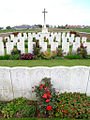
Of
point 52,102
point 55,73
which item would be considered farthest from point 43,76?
point 52,102

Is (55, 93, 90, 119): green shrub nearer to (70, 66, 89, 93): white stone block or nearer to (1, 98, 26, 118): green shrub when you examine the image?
(70, 66, 89, 93): white stone block

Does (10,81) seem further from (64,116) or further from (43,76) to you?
(64,116)

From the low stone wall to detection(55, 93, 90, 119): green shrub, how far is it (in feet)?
1.22

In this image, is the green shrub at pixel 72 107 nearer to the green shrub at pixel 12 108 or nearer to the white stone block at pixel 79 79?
the white stone block at pixel 79 79

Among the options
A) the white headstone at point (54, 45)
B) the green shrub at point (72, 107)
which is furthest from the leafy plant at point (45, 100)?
the white headstone at point (54, 45)

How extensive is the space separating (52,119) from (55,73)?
116cm

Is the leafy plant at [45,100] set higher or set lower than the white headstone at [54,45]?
lower

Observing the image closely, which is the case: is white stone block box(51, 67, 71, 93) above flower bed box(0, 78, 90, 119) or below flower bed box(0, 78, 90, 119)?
above

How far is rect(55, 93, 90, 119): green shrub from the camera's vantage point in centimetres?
280

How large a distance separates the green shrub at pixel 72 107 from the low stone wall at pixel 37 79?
0.37 metres

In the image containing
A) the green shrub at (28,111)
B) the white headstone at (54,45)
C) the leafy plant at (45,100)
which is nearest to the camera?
the leafy plant at (45,100)

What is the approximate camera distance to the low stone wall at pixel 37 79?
3.30 metres

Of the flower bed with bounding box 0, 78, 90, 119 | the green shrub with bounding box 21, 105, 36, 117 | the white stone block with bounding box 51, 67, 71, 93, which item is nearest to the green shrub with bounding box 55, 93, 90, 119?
the flower bed with bounding box 0, 78, 90, 119

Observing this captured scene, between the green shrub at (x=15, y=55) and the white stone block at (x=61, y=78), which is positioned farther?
the green shrub at (x=15, y=55)
